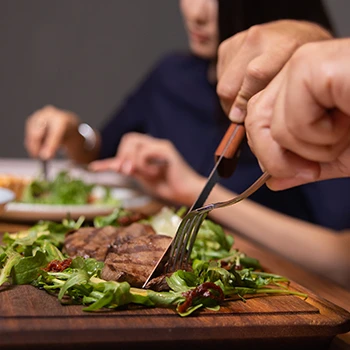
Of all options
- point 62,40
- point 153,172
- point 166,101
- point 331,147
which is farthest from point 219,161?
point 62,40

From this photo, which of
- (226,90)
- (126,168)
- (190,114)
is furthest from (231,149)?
(190,114)

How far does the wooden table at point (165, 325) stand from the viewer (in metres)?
0.82

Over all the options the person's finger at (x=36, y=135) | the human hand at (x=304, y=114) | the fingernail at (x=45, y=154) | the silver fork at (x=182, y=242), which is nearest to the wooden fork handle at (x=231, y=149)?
the silver fork at (x=182, y=242)

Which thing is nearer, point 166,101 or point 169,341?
point 169,341

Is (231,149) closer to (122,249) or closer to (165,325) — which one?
(122,249)

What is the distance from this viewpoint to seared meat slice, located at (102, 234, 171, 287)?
1033mm

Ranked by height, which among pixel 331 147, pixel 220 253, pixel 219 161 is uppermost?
pixel 331 147

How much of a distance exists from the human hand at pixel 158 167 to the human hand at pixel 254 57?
137cm

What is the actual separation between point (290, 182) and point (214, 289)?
8.4 inches

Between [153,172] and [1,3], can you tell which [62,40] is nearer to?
[1,3]

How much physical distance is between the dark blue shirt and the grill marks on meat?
1.24m

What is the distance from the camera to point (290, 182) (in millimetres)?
1020

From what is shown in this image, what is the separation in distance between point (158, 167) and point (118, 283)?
1820 mm

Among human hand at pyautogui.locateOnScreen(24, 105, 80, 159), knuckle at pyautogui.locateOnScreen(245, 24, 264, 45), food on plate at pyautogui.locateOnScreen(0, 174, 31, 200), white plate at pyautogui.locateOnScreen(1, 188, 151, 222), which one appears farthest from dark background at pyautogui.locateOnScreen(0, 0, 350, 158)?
knuckle at pyautogui.locateOnScreen(245, 24, 264, 45)
